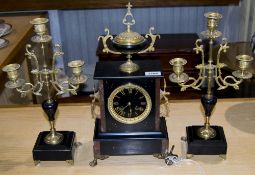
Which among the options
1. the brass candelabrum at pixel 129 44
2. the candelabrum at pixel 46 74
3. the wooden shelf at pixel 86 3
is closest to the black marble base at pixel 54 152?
the candelabrum at pixel 46 74

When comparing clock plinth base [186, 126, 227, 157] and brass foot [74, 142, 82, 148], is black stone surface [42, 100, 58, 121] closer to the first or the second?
brass foot [74, 142, 82, 148]

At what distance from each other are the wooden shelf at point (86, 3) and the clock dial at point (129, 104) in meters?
2.30

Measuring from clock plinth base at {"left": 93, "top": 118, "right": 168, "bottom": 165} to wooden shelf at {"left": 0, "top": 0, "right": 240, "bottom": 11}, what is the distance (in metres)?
2.30

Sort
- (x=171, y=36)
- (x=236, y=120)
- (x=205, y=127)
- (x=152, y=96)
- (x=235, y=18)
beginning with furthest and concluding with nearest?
(x=235, y=18) → (x=171, y=36) → (x=236, y=120) → (x=205, y=127) → (x=152, y=96)

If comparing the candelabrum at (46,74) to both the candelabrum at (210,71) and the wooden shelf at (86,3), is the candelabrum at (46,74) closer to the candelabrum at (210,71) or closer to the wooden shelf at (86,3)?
the candelabrum at (210,71)

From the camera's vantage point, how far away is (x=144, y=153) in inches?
60.8

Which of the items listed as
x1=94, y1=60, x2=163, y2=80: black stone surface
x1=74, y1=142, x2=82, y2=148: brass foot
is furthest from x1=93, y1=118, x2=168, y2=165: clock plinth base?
x1=94, y1=60, x2=163, y2=80: black stone surface

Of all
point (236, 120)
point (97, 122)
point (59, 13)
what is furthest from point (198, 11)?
point (97, 122)

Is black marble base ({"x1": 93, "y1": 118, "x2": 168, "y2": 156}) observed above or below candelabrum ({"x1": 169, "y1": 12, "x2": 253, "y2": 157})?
below

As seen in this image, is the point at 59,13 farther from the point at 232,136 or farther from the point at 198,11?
the point at 232,136

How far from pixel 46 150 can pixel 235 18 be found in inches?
116

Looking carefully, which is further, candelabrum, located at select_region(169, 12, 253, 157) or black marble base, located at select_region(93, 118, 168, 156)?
black marble base, located at select_region(93, 118, 168, 156)

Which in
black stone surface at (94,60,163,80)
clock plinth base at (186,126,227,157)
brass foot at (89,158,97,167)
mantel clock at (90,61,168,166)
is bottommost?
brass foot at (89,158,97,167)

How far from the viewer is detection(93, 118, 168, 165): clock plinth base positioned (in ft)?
4.97
